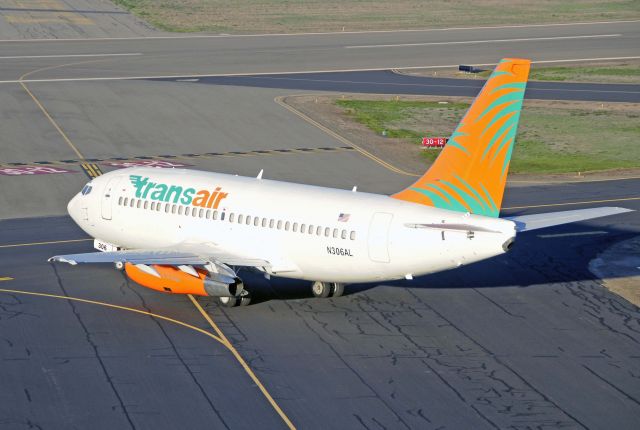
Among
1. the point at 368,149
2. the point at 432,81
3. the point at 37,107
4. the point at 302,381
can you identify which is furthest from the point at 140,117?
the point at 302,381

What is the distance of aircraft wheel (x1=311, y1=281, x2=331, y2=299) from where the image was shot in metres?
52.2

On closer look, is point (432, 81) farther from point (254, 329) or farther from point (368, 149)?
point (254, 329)

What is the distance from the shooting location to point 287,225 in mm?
50562

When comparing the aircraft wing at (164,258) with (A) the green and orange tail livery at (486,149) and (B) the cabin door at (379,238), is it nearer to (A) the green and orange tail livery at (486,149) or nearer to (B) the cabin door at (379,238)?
(B) the cabin door at (379,238)

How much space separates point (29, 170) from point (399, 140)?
28612 mm

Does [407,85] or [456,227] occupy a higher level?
[456,227]

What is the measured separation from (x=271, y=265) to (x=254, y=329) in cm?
385

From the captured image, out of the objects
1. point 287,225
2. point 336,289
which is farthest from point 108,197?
point 336,289

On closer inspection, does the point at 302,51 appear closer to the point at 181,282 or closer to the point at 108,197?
the point at 108,197

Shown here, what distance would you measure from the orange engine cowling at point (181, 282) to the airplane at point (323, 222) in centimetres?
4

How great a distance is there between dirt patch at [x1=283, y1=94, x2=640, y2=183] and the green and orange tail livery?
29998 millimetres

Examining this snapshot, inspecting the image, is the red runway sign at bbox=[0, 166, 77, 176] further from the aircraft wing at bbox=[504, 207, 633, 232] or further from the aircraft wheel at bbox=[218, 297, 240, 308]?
the aircraft wing at bbox=[504, 207, 633, 232]

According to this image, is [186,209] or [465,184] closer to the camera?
[465,184]

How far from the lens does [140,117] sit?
94.2 m
